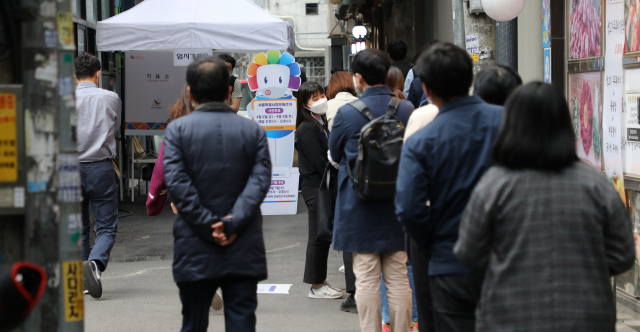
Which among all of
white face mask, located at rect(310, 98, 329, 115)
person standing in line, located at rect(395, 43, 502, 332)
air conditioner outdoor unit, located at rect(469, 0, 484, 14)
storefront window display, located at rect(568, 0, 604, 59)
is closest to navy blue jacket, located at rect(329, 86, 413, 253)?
person standing in line, located at rect(395, 43, 502, 332)

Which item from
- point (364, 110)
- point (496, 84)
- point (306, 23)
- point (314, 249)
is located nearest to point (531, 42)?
point (314, 249)

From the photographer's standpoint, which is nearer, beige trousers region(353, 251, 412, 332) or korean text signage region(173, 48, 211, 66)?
beige trousers region(353, 251, 412, 332)

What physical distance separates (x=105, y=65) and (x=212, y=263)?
359 inches

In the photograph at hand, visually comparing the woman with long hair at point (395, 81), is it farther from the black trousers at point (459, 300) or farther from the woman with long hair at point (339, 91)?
the black trousers at point (459, 300)

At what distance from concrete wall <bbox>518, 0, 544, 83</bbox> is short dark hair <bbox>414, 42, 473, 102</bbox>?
144 inches

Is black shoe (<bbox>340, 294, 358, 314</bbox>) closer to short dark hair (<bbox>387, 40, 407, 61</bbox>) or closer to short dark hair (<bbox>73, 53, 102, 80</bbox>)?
short dark hair (<bbox>73, 53, 102, 80</bbox>)

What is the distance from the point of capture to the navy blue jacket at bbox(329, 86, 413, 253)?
4.08 m

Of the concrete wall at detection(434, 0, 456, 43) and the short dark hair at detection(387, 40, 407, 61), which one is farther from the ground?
the concrete wall at detection(434, 0, 456, 43)

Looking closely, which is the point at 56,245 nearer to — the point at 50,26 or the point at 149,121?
the point at 50,26

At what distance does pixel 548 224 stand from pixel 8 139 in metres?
1.82

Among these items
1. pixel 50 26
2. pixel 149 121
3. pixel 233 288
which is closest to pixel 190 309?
pixel 233 288

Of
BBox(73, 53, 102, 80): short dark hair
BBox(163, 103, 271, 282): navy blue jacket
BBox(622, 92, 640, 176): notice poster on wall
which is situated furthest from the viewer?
BBox(73, 53, 102, 80): short dark hair

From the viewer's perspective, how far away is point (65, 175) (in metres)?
2.42

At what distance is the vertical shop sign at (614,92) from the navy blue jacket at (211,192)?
281 cm
